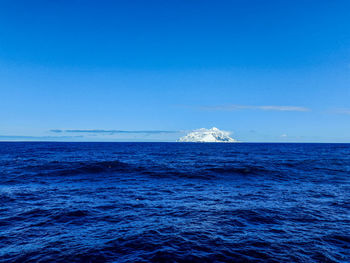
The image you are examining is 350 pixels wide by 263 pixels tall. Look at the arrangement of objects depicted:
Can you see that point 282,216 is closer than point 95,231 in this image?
No

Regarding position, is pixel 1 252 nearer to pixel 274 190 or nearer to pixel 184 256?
pixel 184 256

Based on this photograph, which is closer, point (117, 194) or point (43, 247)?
point (43, 247)

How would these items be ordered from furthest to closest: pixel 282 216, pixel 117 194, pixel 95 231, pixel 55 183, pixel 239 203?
pixel 55 183
pixel 117 194
pixel 239 203
pixel 282 216
pixel 95 231

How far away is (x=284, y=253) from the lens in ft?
36.6

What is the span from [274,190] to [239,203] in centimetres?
836

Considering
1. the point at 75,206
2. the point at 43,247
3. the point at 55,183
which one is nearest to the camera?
the point at 43,247

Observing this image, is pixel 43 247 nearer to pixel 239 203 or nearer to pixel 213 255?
pixel 213 255

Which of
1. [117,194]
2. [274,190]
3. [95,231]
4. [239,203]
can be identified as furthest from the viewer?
[274,190]

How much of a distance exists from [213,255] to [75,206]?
12953 millimetres

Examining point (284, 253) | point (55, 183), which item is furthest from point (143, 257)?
point (55, 183)

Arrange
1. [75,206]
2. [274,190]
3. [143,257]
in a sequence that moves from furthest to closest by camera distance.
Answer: [274,190], [75,206], [143,257]

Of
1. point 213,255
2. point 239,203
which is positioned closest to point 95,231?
point 213,255

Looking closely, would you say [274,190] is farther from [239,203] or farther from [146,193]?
[146,193]

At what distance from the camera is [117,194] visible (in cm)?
2330
